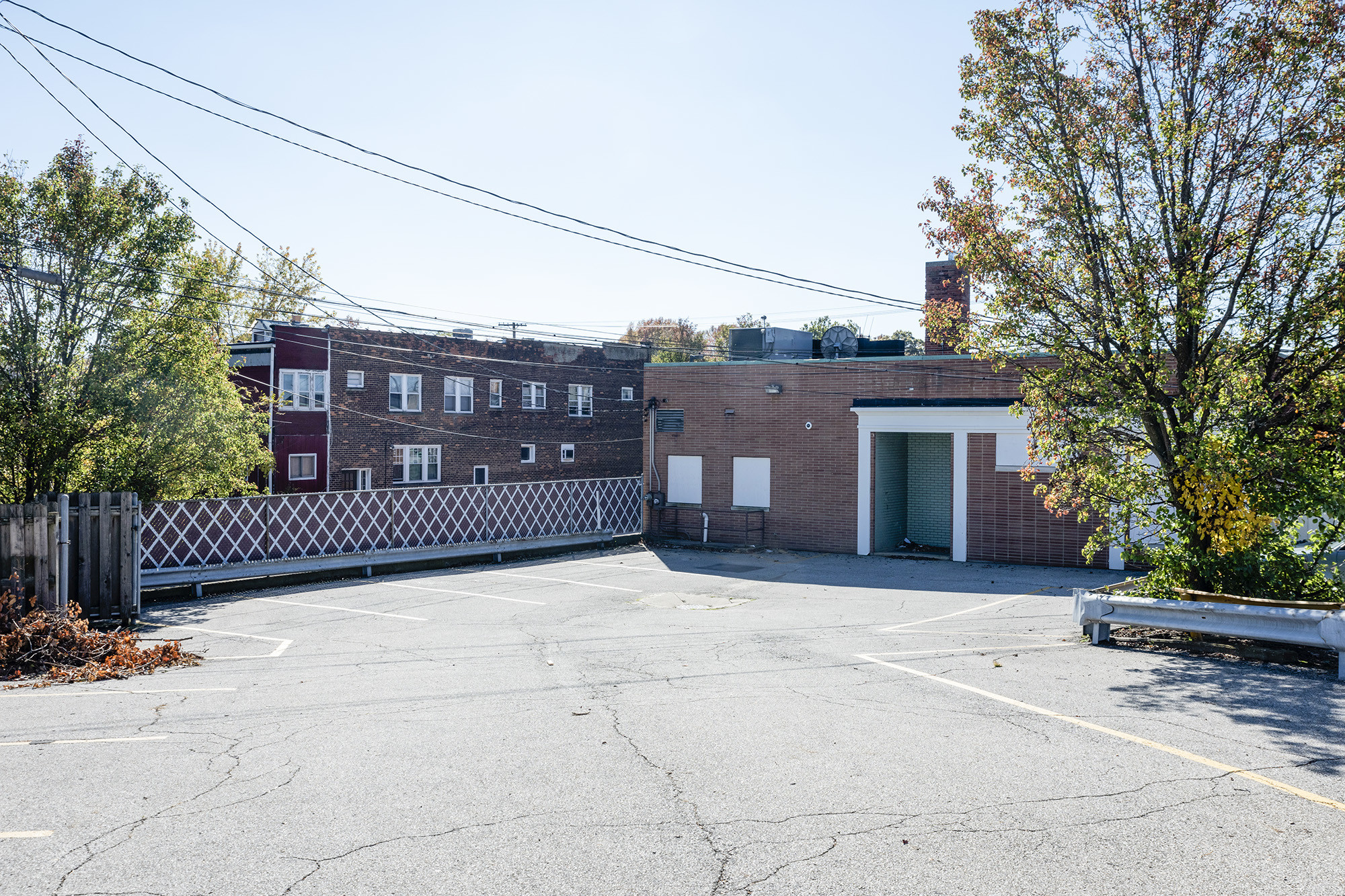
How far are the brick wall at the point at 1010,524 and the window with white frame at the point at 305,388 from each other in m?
26.4

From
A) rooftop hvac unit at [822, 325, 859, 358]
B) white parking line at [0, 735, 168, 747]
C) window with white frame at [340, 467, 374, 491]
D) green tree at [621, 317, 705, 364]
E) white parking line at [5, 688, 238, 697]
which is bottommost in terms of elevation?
white parking line at [5, 688, 238, 697]

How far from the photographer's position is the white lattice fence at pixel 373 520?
57.1 ft

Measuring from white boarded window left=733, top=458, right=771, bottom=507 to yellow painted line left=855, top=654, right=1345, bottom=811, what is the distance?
17176 mm

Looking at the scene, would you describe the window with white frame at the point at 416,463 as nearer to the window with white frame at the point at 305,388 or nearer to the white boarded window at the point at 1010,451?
the window with white frame at the point at 305,388

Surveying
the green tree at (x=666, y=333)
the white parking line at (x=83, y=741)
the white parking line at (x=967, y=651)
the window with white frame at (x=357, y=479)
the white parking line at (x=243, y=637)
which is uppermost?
the green tree at (x=666, y=333)

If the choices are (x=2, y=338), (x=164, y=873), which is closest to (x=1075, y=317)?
(x=164, y=873)

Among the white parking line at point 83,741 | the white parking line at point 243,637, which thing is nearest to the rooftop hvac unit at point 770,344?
the white parking line at point 243,637

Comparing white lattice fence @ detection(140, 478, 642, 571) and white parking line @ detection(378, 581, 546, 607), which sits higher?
white lattice fence @ detection(140, 478, 642, 571)

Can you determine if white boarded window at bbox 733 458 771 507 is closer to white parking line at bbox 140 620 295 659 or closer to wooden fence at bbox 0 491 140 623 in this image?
white parking line at bbox 140 620 295 659

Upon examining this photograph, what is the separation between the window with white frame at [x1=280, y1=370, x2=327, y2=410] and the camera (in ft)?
120

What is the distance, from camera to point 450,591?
59.0 feet

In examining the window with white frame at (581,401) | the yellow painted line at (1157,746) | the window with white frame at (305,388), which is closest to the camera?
the yellow painted line at (1157,746)

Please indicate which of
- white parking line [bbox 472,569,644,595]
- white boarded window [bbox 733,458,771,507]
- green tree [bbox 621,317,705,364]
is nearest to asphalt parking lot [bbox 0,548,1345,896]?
white parking line [bbox 472,569,644,595]

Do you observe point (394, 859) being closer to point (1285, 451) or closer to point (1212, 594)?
point (1212, 594)
